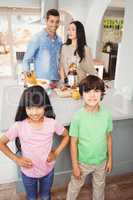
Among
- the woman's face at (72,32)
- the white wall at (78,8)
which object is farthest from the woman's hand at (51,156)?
the white wall at (78,8)

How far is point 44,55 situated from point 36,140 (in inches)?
42.1

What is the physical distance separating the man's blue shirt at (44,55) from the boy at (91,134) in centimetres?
86

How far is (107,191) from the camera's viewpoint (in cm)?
164

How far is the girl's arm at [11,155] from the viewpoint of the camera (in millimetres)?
1028

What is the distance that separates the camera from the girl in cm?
103

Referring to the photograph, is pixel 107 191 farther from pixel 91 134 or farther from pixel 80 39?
pixel 80 39

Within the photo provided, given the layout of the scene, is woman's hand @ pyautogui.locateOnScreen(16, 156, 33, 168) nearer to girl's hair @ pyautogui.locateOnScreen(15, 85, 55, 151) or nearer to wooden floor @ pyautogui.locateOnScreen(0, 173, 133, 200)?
girl's hair @ pyautogui.locateOnScreen(15, 85, 55, 151)

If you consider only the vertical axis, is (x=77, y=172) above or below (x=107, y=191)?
above

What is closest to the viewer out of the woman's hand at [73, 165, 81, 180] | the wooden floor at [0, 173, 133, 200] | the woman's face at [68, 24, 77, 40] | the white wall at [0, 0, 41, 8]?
the woman's hand at [73, 165, 81, 180]

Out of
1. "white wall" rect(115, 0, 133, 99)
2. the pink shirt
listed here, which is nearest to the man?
"white wall" rect(115, 0, 133, 99)

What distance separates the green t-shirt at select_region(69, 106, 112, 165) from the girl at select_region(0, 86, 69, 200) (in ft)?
0.30

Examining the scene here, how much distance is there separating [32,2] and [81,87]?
3.98 metres

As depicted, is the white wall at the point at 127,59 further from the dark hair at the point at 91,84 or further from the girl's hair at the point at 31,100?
the girl's hair at the point at 31,100

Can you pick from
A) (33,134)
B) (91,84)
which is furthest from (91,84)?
(33,134)
